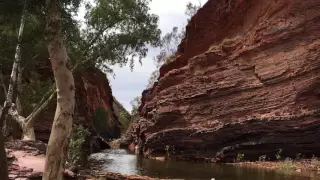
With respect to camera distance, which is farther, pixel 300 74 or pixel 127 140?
pixel 127 140

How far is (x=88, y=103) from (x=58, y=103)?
153ft

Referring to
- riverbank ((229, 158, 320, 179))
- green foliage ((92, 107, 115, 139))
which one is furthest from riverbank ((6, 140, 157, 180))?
green foliage ((92, 107, 115, 139))

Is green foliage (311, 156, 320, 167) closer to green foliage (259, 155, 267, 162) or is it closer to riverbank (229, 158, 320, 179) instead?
riverbank (229, 158, 320, 179)

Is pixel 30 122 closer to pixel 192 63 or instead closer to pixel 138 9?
pixel 138 9

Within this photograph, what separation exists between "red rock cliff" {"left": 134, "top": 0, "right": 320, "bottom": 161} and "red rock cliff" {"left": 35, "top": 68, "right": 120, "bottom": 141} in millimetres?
8260

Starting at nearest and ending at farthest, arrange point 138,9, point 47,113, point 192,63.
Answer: point 138,9 → point 47,113 → point 192,63

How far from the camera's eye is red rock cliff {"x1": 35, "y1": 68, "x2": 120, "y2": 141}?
32.6 meters

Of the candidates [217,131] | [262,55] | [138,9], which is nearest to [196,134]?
[217,131]

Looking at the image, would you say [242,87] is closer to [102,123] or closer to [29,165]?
[29,165]

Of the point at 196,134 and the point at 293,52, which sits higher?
the point at 293,52

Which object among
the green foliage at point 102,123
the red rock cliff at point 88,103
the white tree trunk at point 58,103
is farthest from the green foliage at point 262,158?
the green foliage at point 102,123

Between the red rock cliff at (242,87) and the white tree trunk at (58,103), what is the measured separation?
2077 centimetres

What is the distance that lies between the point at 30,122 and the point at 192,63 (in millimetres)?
16015

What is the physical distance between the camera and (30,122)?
24297mm
